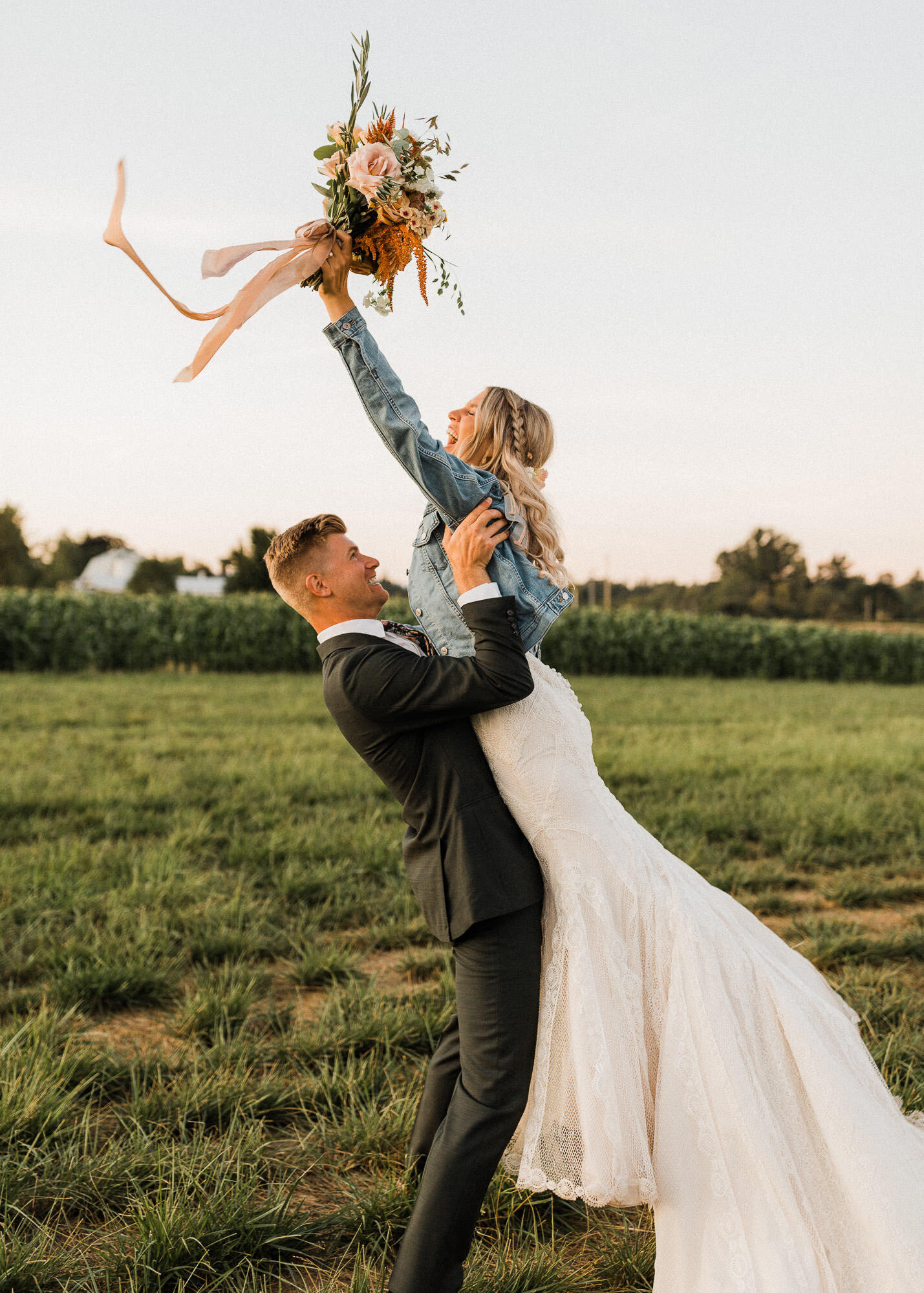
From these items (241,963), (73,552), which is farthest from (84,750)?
(73,552)

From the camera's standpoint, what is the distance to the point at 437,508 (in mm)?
2307

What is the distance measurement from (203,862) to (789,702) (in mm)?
15142

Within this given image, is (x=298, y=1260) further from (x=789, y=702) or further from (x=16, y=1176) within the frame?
(x=789, y=702)

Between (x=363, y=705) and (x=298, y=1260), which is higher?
(x=363, y=705)

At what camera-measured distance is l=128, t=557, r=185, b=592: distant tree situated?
75188 millimetres

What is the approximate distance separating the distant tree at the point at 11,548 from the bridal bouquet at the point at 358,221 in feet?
230

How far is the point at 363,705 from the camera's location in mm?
2189

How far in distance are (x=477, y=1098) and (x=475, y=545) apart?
1.43 m

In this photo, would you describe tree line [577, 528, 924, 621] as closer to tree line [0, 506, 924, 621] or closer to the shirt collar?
tree line [0, 506, 924, 621]

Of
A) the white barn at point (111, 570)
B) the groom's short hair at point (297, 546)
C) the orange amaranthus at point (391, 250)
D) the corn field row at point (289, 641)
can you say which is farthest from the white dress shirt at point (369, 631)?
the white barn at point (111, 570)

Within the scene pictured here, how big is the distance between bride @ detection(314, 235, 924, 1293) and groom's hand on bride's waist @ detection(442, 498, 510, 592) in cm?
5

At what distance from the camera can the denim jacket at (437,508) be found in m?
2.19

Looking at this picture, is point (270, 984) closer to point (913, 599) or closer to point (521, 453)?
point (521, 453)

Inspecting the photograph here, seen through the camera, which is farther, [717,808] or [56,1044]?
[717,808]
